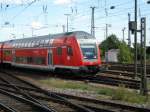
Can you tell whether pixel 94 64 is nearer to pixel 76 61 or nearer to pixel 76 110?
pixel 76 61

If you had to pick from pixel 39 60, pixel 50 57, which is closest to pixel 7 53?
pixel 39 60

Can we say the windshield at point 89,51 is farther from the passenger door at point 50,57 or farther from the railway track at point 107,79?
the passenger door at point 50,57

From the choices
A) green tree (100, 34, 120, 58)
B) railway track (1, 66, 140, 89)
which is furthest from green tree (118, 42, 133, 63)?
railway track (1, 66, 140, 89)

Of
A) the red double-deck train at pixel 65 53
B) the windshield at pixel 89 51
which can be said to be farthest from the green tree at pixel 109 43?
the windshield at pixel 89 51

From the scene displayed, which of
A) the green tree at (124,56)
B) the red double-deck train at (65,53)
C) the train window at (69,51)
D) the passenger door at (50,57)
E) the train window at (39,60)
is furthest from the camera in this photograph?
the green tree at (124,56)

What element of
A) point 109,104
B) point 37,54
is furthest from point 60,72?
point 109,104

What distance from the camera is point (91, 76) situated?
30609 mm

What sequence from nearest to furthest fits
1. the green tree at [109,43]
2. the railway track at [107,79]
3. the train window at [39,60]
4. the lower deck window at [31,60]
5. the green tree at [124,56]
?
1. the railway track at [107,79]
2. the train window at [39,60]
3. the lower deck window at [31,60]
4. the green tree at [124,56]
5. the green tree at [109,43]

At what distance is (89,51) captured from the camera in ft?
94.4

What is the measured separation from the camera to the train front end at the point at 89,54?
1105 inches

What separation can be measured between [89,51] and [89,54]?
21cm

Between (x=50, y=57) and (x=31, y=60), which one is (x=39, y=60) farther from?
(x=50, y=57)

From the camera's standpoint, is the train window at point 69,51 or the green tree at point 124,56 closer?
the train window at point 69,51

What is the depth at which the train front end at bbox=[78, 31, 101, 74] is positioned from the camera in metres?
28.1
